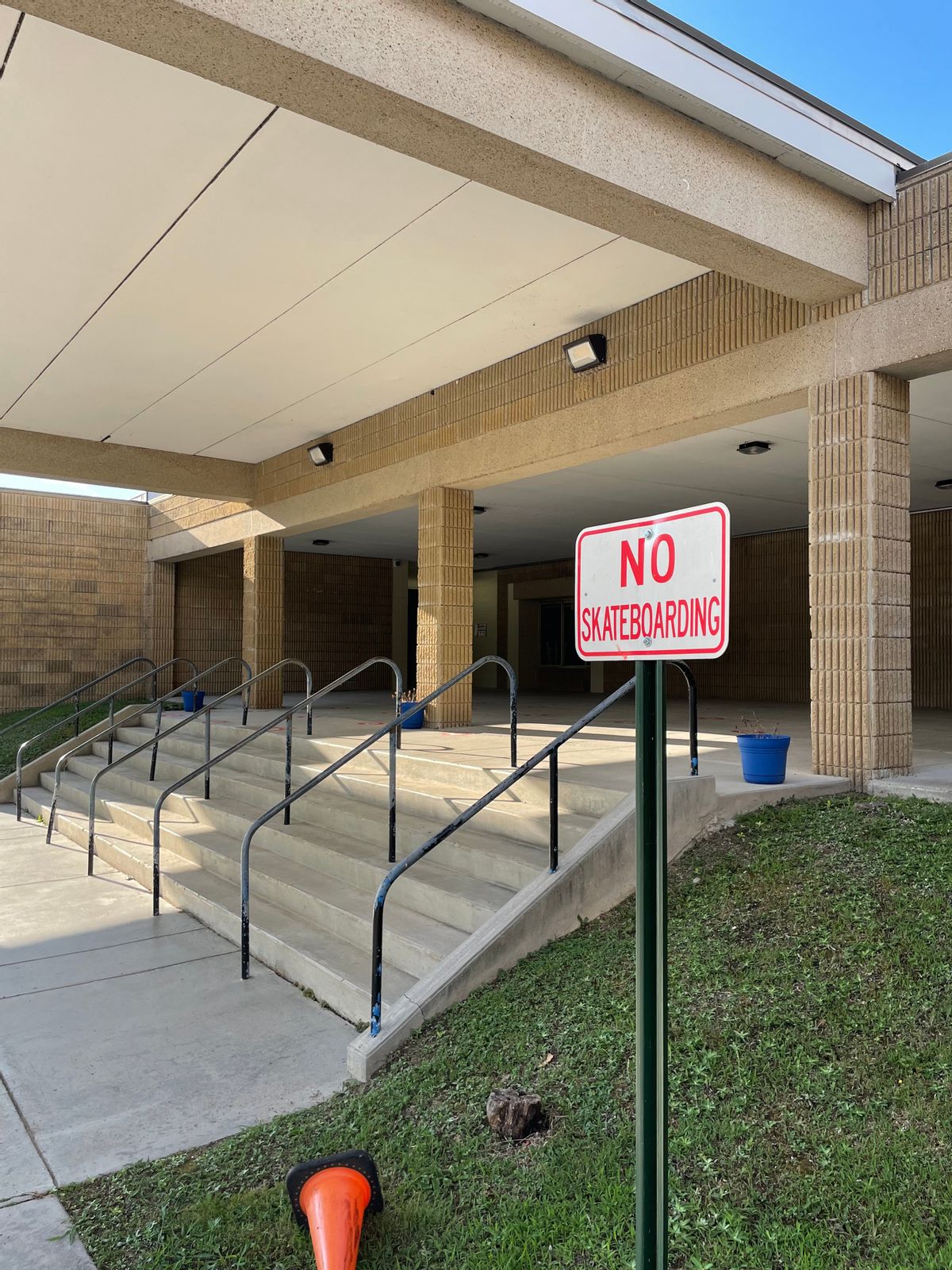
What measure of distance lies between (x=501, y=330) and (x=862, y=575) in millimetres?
3124

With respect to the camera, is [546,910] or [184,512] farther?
[184,512]

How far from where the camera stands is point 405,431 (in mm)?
8312

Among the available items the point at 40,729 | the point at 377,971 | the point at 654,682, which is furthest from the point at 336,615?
the point at 654,682

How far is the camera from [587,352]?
6.17 m

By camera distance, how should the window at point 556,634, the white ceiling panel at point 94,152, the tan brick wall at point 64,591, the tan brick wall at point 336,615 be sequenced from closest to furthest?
the white ceiling panel at point 94,152 < the tan brick wall at point 64,591 < the tan brick wall at point 336,615 < the window at point 556,634

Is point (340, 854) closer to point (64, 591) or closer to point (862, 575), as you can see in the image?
point (862, 575)

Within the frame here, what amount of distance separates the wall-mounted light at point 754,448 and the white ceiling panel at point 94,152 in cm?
461

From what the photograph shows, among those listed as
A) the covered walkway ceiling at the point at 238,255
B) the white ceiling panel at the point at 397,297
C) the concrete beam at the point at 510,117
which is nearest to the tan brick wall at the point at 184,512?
the white ceiling panel at the point at 397,297

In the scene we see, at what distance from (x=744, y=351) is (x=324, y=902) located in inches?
147

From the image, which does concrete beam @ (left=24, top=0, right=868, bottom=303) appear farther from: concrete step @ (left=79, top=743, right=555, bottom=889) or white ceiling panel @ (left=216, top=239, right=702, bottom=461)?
concrete step @ (left=79, top=743, right=555, bottom=889)

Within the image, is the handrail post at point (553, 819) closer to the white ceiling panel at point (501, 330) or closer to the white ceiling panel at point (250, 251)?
the white ceiling panel at point (250, 251)

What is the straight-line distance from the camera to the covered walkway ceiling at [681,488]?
7.06 metres

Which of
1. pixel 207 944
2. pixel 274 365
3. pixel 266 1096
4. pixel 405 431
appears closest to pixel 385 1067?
pixel 266 1096

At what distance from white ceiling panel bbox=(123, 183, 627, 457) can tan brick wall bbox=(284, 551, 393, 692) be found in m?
6.43
